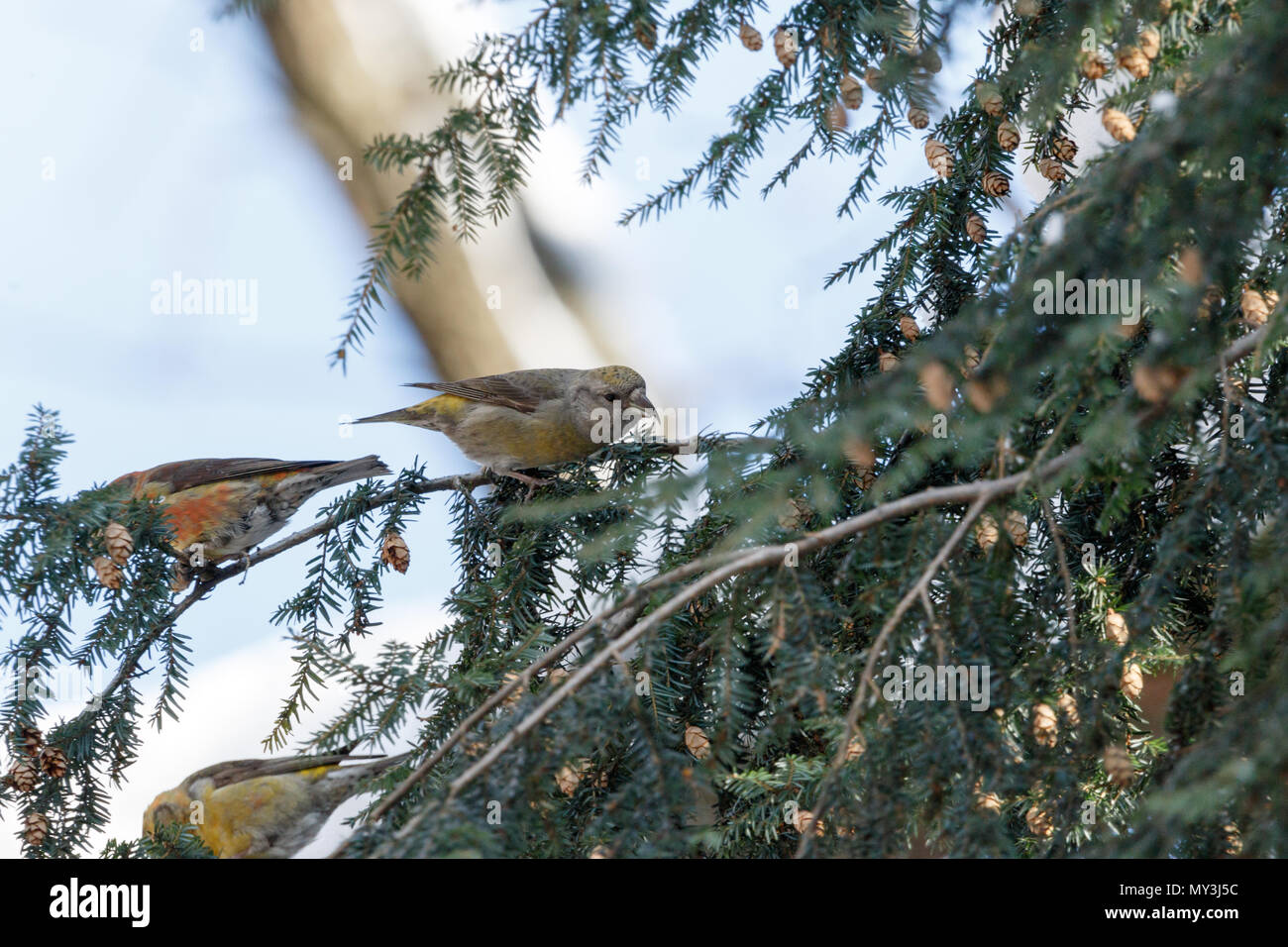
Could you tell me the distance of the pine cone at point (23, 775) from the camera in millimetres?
1655

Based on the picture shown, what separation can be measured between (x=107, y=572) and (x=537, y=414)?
131 cm

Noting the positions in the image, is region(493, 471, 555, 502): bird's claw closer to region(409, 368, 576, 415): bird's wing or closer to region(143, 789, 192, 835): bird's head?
region(409, 368, 576, 415): bird's wing

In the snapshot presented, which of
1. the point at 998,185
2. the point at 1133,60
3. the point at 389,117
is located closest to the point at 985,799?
the point at 1133,60

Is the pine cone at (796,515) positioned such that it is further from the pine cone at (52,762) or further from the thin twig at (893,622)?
the pine cone at (52,762)

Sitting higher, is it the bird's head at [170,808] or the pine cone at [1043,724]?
the pine cone at [1043,724]

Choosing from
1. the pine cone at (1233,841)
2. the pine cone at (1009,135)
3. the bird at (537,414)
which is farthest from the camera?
the bird at (537,414)

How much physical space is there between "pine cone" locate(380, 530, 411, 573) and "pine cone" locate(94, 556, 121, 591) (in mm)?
486

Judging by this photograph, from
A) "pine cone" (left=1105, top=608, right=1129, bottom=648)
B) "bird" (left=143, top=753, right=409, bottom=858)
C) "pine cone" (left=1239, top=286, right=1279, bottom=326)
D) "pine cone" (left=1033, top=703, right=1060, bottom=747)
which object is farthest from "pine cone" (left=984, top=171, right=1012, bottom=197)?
"bird" (left=143, top=753, right=409, bottom=858)

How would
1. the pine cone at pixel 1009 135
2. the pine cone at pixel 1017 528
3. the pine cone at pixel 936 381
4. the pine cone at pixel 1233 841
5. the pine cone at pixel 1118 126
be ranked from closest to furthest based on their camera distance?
the pine cone at pixel 936 381 → the pine cone at pixel 1233 841 → the pine cone at pixel 1118 126 → the pine cone at pixel 1017 528 → the pine cone at pixel 1009 135

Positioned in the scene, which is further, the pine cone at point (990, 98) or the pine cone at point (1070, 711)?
the pine cone at point (990, 98)

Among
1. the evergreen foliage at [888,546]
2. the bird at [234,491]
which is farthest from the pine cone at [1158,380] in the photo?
the bird at [234,491]

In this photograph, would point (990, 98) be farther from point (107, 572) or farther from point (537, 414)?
point (107, 572)

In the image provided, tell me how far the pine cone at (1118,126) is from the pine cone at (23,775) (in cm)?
188

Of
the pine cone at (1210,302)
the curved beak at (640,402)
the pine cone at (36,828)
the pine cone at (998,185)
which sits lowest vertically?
the pine cone at (36,828)
